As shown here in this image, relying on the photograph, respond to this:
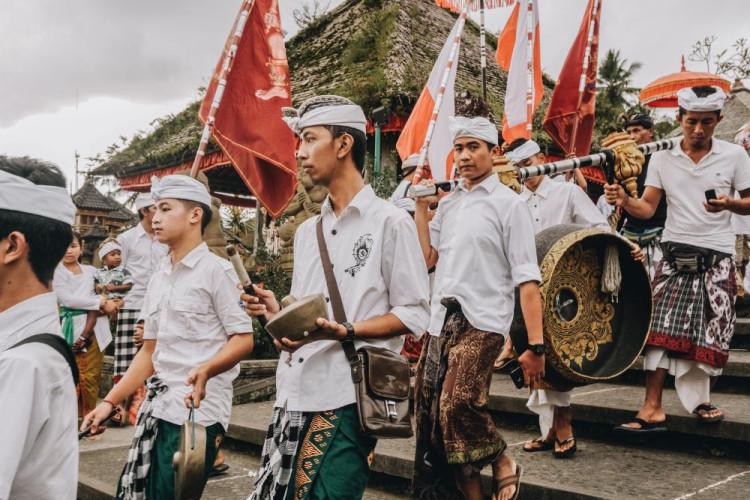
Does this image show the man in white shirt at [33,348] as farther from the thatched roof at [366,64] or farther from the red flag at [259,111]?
the thatched roof at [366,64]

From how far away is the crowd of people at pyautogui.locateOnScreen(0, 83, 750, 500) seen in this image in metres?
1.81

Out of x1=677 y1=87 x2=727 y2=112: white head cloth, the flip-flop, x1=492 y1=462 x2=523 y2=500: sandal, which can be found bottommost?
x1=492 y1=462 x2=523 y2=500: sandal

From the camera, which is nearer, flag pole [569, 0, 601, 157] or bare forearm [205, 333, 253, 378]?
bare forearm [205, 333, 253, 378]

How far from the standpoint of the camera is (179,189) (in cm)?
348

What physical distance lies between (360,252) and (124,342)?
4978 millimetres

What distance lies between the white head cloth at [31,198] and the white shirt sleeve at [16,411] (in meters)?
0.40

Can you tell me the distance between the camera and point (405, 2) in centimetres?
1381

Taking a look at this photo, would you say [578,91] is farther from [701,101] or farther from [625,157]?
[625,157]

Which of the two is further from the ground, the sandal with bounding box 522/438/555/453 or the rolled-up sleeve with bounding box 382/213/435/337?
the rolled-up sleeve with bounding box 382/213/435/337

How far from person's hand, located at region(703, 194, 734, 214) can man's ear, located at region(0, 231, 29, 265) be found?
355 centimetres

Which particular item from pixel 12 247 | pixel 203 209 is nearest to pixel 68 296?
pixel 203 209

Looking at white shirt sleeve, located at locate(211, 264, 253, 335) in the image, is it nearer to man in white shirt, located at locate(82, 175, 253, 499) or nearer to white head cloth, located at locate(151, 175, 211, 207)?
man in white shirt, located at locate(82, 175, 253, 499)

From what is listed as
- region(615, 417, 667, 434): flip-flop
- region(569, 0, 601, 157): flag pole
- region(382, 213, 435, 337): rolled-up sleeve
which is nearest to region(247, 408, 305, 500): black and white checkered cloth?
region(382, 213, 435, 337): rolled-up sleeve

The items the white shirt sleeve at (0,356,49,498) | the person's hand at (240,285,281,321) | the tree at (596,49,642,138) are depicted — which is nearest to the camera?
the white shirt sleeve at (0,356,49,498)
